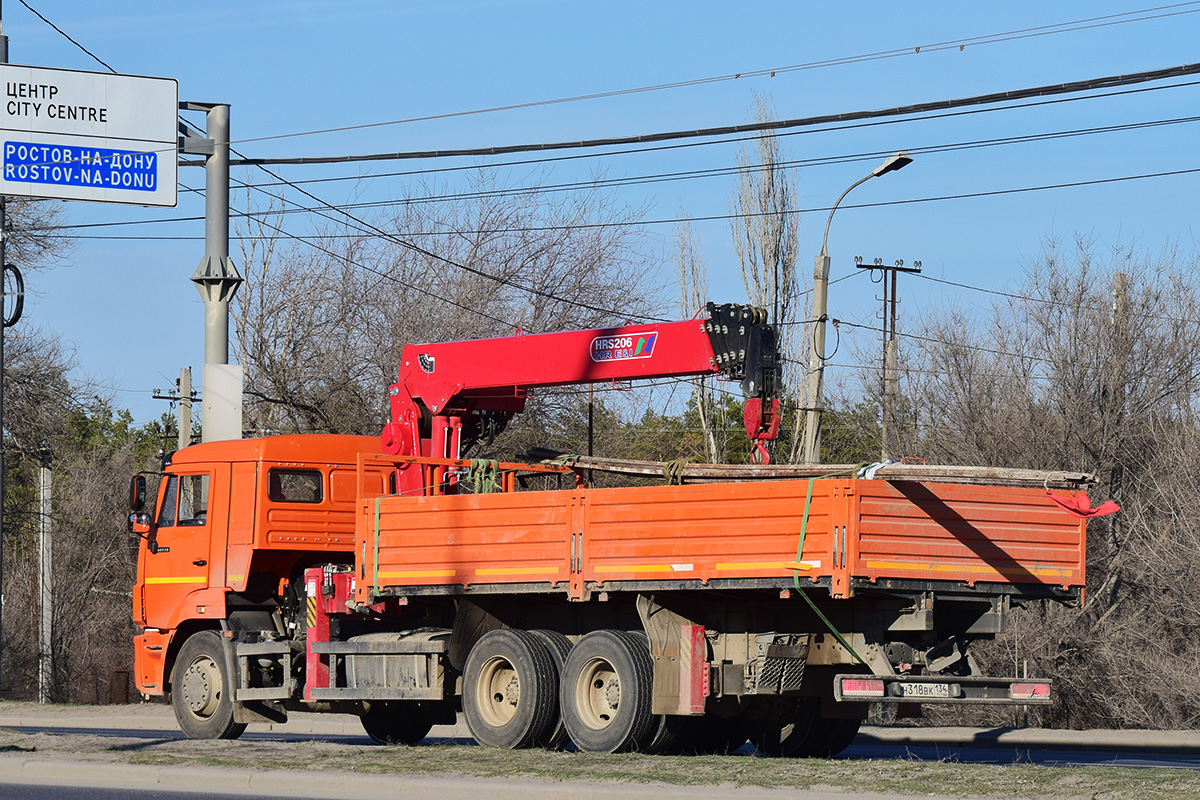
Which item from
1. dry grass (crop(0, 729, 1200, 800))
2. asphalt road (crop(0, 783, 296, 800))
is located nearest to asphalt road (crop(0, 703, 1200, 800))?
asphalt road (crop(0, 783, 296, 800))

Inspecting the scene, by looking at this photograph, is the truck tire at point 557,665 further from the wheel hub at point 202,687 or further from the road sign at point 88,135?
the road sign at point 88,135

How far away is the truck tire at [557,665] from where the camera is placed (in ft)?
45.7

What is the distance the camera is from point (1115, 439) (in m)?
24.4

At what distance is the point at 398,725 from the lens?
1675cm

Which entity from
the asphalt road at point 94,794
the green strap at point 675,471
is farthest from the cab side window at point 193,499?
the asphalt road at point 94,794

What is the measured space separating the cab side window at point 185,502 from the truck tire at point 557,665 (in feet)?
15.3

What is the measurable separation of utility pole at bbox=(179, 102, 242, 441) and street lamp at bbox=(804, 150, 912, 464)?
23.7ft

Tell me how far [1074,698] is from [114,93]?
1588cm

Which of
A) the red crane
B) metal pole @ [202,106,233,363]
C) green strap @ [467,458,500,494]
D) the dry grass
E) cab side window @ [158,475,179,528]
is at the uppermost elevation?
metal pole @ [202,106,233,363]

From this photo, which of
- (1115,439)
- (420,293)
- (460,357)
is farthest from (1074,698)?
(420,293)

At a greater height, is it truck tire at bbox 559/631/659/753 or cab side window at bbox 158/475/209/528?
cab side window at bbox 158/475/209/528

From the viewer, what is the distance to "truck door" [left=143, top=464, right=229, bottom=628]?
1666cm

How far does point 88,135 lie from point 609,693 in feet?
27.1

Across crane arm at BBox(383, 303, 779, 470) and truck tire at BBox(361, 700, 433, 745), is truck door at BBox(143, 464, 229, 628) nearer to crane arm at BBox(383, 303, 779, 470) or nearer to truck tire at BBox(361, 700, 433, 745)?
crane arm at BBox(383, 303, 779, 470)
